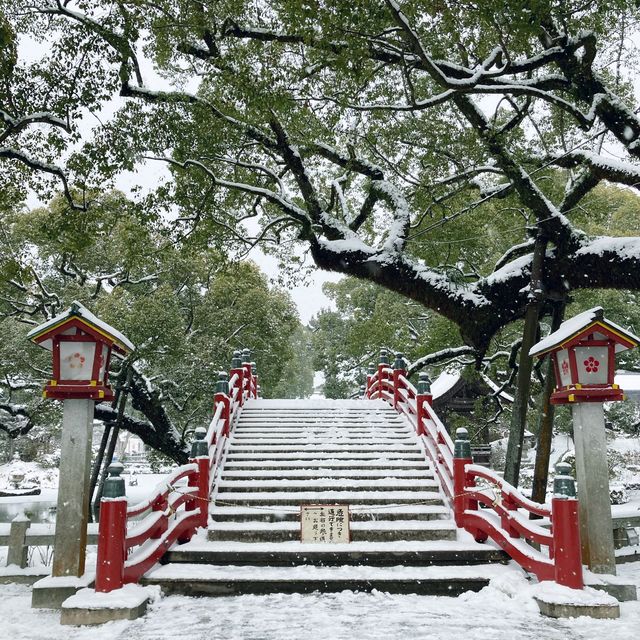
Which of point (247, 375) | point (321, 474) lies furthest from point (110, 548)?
point (247, 375)

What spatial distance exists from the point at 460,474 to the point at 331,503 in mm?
1832

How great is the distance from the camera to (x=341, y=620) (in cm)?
477

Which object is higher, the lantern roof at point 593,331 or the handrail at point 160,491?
the lantern roof at point 593,331

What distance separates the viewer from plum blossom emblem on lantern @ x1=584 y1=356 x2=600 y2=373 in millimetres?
5793

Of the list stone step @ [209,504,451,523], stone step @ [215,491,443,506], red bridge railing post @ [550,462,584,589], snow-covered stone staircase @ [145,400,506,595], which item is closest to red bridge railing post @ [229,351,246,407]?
snow-covered stone staircase @ [145,400,506,595]

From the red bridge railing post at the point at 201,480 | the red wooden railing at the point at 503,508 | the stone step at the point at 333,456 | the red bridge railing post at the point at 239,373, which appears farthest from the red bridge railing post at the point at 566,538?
the red bridge railing post at the point at 239,373

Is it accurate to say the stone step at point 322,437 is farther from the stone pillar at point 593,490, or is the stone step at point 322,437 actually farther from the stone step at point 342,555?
the stone pillar at point 593,490

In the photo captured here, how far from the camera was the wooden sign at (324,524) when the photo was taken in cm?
653

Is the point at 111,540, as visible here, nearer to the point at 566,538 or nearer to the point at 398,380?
the point at 566,538

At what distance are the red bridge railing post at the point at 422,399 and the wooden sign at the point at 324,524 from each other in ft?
10.5

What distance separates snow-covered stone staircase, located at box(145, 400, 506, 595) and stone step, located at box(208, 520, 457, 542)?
0.01 metres

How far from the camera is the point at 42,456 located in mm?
30938

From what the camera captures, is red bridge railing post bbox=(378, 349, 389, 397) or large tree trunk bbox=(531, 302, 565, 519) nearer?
large tree trunk bbox=(531, 302, 565, 519)

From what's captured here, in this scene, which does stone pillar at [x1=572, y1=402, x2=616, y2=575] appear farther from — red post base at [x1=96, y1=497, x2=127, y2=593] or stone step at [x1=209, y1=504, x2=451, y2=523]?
red post base at [x1=96, y1=497, x2=127, y2=593]
